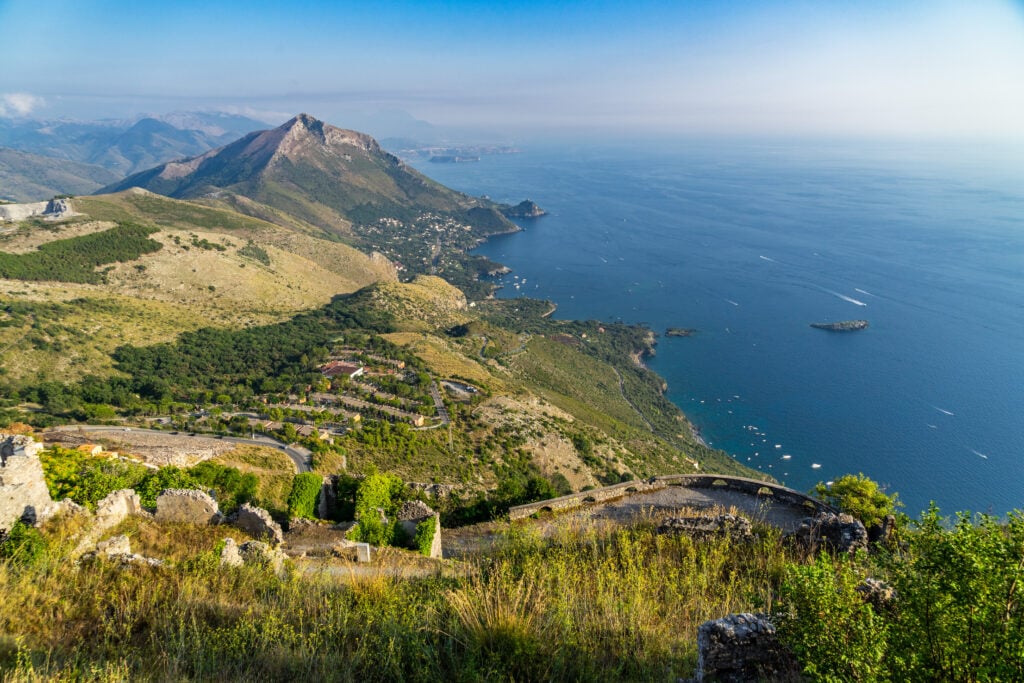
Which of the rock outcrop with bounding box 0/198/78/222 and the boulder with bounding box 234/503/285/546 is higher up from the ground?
the rock outcrop with bounding box 0/198/78/222

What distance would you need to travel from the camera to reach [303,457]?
36.8m

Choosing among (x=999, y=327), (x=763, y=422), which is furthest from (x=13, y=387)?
(x=999, y=327)

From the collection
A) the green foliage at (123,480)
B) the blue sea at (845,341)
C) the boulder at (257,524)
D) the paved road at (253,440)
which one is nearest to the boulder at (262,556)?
the boulder at (257,524)

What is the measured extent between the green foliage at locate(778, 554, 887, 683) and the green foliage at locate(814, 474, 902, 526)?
14.0m

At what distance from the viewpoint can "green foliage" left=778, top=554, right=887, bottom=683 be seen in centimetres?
414

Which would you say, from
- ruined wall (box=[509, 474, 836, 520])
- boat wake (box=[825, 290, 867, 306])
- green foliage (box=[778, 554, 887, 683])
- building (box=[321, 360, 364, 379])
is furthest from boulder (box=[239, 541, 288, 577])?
boat wake (box=[825, 290, 867, 306])

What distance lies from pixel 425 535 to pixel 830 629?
11.8 m

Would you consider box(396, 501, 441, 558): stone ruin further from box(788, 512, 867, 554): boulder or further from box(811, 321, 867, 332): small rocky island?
box(811, 321, 867, 332): small rocky island

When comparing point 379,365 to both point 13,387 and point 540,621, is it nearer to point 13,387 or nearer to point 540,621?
point 13,387

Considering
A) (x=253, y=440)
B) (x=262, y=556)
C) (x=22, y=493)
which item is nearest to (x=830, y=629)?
(x=262, y=556)

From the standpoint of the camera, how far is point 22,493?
10922 mm

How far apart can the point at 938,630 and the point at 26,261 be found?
4503 inches

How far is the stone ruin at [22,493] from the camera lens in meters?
10.5

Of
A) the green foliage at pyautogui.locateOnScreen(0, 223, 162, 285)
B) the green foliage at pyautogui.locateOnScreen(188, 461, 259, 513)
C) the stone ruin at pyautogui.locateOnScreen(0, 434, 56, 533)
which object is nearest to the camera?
the stone ruin at pyautogui.locateOnScreen(0, 434, 56, 533)
